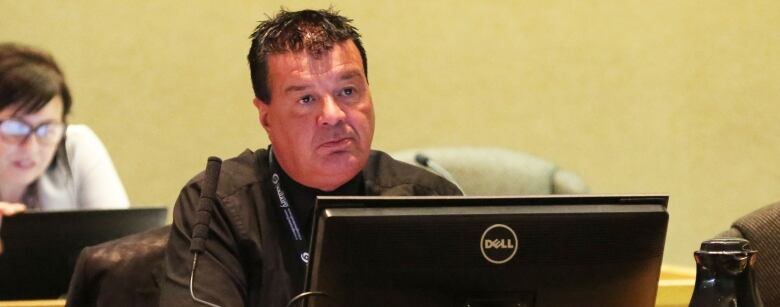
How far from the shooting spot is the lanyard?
2205mm

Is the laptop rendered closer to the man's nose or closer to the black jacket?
the black jacket

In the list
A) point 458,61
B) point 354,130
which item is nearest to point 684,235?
point 458,61

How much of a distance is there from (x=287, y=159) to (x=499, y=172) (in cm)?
156

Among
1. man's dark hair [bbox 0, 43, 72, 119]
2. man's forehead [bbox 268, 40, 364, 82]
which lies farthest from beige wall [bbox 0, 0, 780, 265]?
man's forehead [bbox 268, 40, 364, 82]

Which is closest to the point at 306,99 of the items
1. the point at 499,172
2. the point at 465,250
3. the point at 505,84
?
the point at 465,250

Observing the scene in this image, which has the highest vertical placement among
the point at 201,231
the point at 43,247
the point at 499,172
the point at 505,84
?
the point at 505,84

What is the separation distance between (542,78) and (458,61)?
39 centimetres

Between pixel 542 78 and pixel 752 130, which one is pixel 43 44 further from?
pixel 752 130

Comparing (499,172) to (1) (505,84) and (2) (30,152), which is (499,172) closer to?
(1) (505,84)

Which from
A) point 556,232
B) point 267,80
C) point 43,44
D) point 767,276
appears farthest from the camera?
point 43,44

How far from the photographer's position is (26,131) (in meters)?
4.46

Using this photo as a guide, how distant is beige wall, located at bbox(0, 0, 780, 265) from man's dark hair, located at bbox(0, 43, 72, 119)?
5.4 inches

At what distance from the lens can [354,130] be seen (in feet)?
7.27

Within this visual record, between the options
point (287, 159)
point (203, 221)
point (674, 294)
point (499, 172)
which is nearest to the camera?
point (203, 221)
